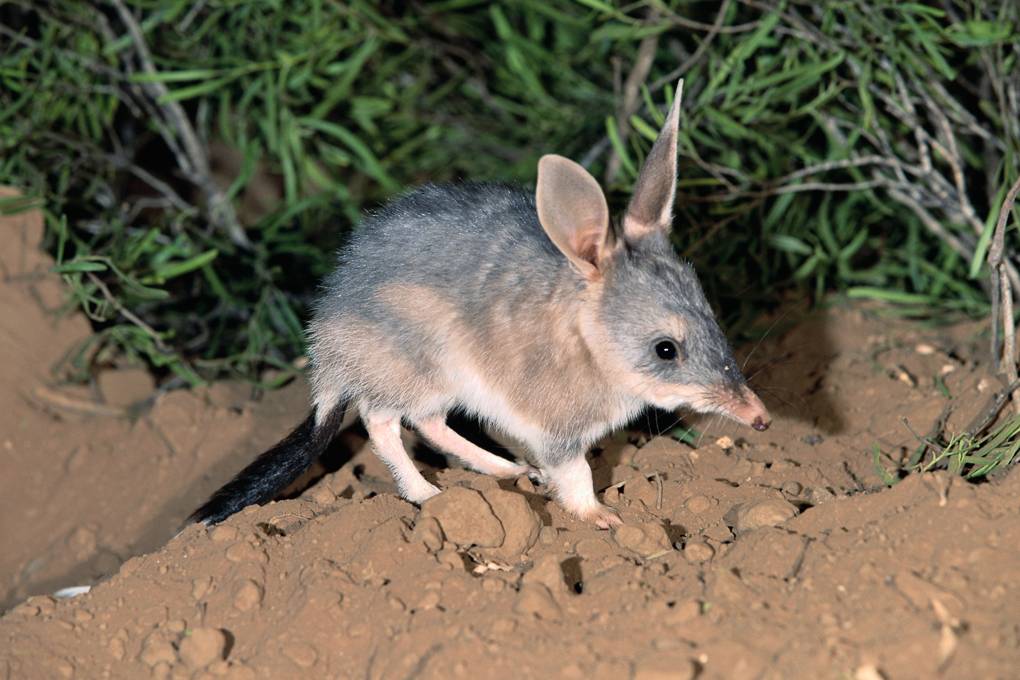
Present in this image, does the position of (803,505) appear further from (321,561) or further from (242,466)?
(242,466)

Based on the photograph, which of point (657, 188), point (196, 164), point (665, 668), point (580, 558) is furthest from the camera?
point (196, 164)

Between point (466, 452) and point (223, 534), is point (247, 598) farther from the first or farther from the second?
point (466, 452)

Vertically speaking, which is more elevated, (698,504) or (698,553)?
(698,553)

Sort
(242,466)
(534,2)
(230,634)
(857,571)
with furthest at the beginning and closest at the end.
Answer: (534,2) < (242,466) < (230,634) < (857,571)

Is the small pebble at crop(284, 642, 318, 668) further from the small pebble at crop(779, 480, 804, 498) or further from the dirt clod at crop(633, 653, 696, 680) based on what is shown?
the small pebble at crop(779, 480, 804, 498)

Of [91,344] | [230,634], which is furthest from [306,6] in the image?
[230,634]

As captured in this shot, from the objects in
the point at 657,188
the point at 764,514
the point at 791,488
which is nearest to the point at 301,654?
the point at 764,514

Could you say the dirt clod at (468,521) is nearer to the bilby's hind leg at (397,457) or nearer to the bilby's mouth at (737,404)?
the bilby's hind leg at (397,457)
